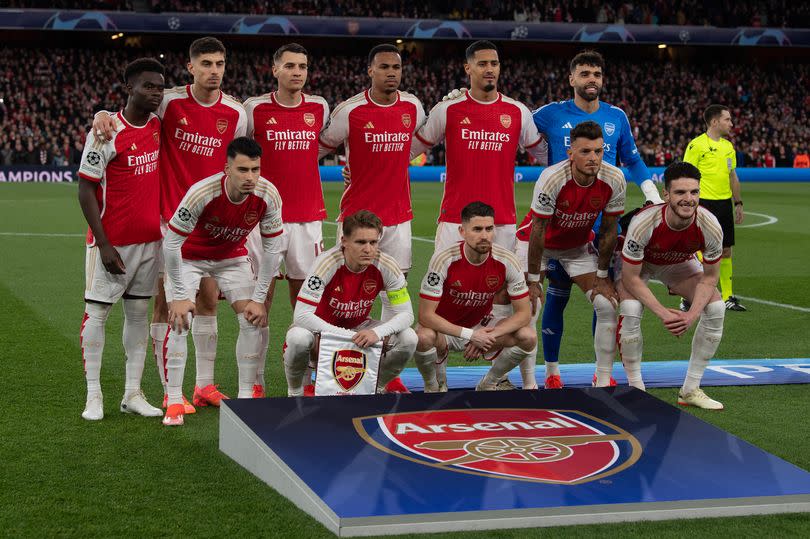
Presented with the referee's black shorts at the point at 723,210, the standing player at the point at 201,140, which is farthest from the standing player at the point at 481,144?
the referee's black shorts at the point at 723,210

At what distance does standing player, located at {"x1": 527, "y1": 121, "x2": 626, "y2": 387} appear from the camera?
6.71 meters

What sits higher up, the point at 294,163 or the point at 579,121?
the point at 579,121

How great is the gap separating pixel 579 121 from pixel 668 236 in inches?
44.6

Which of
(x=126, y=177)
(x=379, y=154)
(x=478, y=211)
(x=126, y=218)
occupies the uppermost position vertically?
(x=379, y=154)

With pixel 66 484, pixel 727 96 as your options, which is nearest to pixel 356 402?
pixel 66 484

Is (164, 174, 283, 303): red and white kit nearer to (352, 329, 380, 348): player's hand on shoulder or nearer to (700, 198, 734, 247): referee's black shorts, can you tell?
(352, 329, 380, 348): player's hand on shoulder

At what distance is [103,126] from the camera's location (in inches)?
237

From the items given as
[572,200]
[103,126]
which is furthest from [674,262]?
[103,126]

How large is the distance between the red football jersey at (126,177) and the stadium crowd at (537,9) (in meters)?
35.0

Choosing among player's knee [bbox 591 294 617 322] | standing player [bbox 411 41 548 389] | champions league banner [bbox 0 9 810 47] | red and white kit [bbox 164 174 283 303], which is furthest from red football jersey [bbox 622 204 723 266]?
champions league banner [bbox 0 9 810 47]

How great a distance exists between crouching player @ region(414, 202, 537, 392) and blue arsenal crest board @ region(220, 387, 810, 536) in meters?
0.61

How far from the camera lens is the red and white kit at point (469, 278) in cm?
655

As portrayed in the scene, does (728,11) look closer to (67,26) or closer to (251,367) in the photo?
(67,26)

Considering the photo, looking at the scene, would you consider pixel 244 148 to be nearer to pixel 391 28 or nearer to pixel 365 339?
pixel 365 339
